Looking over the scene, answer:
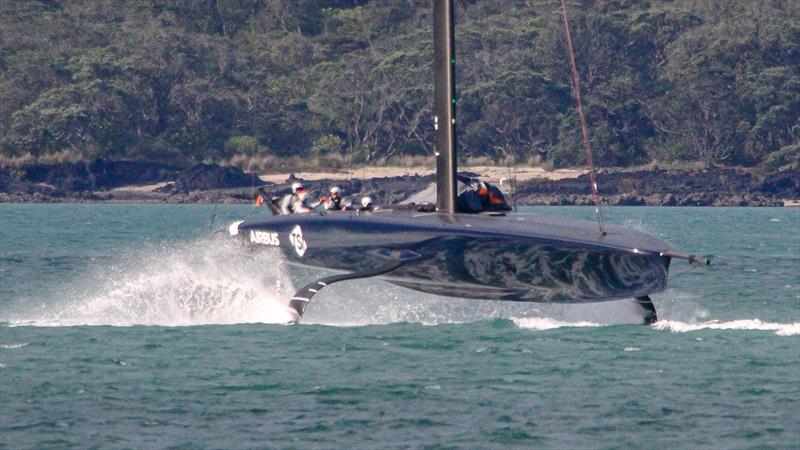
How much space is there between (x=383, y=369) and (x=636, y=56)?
7243 centimetres

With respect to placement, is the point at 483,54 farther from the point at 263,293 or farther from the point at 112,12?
the point at 263,293

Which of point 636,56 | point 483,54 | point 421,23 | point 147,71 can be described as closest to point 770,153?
point 636,56

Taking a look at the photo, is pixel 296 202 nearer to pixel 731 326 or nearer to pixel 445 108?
pixel 445 108

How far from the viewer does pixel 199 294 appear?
25.1 metres

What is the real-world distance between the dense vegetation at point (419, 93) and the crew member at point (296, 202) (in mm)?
50945

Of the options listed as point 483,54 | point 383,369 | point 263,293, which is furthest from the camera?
point 483,54

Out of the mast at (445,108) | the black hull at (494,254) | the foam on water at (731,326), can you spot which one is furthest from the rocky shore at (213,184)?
the black hull at (494,254)

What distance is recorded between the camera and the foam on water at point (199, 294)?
79.2ft

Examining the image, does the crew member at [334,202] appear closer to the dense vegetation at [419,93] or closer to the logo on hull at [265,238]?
the logo on hull at [265,238]

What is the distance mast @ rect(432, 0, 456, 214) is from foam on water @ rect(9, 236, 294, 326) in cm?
267

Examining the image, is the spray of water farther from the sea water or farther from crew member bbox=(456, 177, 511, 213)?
crew member bbox=(456, 177, 511, 213)

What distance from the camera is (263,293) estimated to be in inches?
965

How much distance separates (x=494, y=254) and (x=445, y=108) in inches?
103

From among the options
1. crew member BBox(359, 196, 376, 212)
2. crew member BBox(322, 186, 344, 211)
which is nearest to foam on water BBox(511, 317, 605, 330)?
crew member BBox(359, 196, 376, 212)
